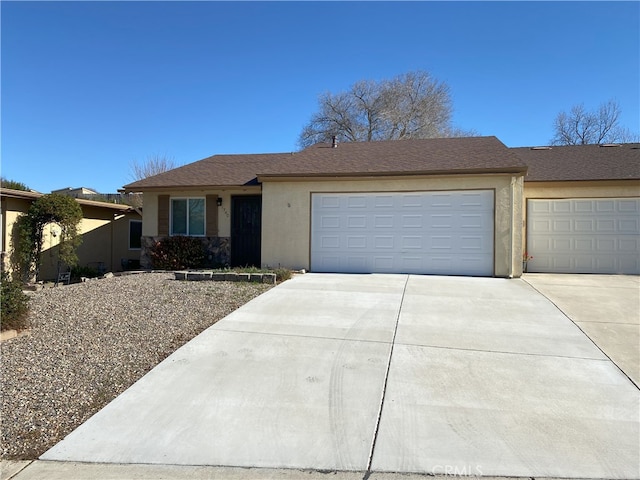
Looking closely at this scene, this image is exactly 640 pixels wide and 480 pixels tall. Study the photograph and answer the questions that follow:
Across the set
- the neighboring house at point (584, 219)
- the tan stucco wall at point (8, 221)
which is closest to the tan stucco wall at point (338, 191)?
the neighboring house at point (584, 219)

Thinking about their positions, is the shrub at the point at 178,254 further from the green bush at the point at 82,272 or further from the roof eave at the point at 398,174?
the roof eave at the point at 398,174

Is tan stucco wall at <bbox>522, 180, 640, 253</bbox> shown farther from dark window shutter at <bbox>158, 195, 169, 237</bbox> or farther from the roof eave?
dark window shutter at <bbox>158, 195, 169, 237</bbox>

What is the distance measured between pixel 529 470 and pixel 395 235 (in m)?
8.80

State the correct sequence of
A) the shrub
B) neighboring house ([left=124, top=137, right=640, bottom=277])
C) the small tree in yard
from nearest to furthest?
neighboring house ([left=124, top=137, right=640, bottom=277]) → the small tree in yard → the shrub

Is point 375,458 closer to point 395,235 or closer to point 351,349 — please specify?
point 351,349

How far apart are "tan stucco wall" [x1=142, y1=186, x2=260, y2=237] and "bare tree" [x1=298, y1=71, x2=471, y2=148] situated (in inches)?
731

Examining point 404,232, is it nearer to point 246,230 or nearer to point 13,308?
point 246,230

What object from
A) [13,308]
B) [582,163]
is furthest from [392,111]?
[13,308]

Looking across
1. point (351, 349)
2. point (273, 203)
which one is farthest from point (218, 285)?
point (351, 349)

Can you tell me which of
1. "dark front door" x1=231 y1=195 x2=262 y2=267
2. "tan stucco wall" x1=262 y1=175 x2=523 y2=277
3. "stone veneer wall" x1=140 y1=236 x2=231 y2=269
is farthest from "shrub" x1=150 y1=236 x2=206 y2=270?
"tan stucco wall" x1=262 y1=175 x2=523 y2=277

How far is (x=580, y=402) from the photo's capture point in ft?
13.8

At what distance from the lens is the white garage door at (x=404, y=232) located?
37.0 feet

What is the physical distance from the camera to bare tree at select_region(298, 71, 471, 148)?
3152 cm

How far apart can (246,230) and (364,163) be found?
444 centimetres
